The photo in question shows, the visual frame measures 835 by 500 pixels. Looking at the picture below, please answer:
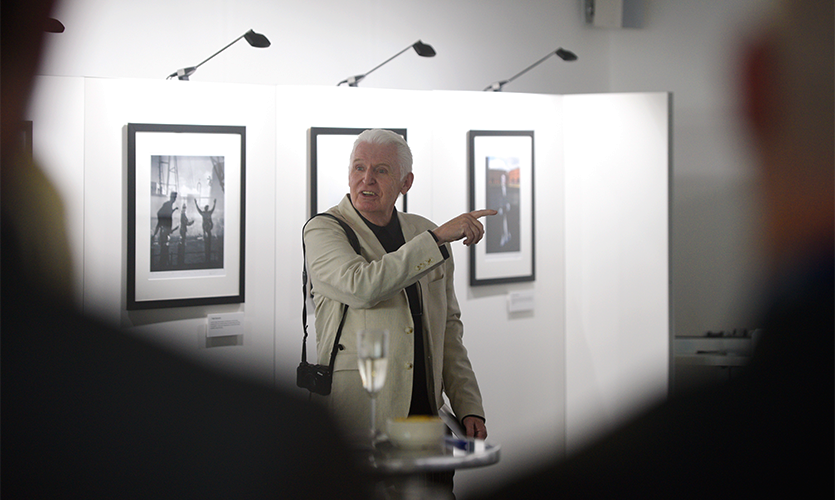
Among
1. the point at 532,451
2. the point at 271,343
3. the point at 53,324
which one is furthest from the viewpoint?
the point at 532,451

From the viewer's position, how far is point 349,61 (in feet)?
3.87

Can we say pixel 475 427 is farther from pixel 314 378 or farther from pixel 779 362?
pixel 779 362

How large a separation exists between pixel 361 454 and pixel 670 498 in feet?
2.29

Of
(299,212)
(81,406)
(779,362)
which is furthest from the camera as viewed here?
(779,362)

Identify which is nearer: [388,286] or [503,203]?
[388,286]

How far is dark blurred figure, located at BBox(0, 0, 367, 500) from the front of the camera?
38.7 inches

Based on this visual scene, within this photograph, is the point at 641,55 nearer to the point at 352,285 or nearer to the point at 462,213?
the point at 462,213

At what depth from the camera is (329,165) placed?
1157 millimetres

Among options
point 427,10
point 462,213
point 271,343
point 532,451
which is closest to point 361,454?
point 271,343

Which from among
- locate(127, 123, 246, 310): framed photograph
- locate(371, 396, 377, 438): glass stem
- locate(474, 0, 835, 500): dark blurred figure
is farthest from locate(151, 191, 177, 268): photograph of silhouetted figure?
locate(474, 0, 835, 500): dark blurred figure

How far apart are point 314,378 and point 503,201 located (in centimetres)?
53

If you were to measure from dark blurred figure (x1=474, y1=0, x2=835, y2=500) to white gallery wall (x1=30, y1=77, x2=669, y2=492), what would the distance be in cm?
11

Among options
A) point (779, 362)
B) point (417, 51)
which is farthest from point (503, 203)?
point (779, 362)

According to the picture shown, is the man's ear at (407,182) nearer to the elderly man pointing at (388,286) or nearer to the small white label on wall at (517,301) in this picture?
the elderly man pointing at (388,286)
